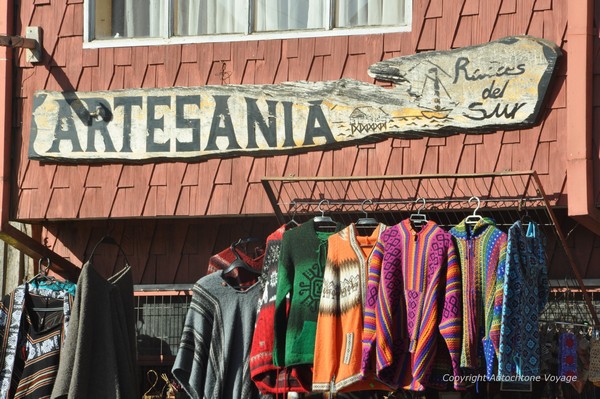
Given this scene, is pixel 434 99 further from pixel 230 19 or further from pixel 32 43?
pixel 32 43

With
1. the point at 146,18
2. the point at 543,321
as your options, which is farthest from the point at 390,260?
the point at 146,18

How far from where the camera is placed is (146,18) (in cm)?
1075

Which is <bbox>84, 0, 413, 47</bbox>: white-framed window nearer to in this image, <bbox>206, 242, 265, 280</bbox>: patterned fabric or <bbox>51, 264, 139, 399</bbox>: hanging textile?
<bbox>206, 242, 265, 280</bbox>: patterned fabric

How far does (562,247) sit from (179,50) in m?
3.13

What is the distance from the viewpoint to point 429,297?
345 inches

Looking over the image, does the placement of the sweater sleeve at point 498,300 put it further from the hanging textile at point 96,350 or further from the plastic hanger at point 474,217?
the hanging textile at point 96,350

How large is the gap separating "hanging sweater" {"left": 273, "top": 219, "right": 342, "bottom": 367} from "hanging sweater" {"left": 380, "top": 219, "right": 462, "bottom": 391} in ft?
1.89

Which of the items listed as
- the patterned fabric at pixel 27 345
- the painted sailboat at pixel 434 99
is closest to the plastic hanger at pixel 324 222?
the painted sailboat at pixel 434 99

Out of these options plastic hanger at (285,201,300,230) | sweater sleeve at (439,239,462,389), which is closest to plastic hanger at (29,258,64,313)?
plastic hanger at (285,201,300,230)

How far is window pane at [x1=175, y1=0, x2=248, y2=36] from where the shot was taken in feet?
34.6

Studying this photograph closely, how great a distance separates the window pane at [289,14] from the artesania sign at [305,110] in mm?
482

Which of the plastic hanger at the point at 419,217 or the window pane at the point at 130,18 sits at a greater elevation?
the window pane at the point at 130,18

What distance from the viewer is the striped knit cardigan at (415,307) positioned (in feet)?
28.6

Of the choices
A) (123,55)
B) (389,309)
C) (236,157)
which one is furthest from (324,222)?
(123,55)
